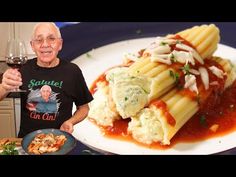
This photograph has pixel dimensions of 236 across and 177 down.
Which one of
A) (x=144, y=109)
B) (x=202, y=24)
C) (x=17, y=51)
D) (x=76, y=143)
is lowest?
(x=76, y=143)

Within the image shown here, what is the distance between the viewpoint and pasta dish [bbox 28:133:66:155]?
2.85 m

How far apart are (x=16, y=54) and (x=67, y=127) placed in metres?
0.52

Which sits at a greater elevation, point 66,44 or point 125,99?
point 66,44

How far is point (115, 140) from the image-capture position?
2.80 meters

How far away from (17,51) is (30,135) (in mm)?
500

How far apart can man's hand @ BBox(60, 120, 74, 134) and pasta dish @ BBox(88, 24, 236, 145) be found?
0.41 ft

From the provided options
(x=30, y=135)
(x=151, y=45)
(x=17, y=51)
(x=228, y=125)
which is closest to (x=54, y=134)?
(x=30, y=135)

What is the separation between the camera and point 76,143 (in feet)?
9.37

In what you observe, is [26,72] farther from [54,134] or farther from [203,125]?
[203,125]

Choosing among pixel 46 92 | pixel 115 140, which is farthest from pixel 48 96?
pixel 115 140

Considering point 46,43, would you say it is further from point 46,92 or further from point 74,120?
point 74,120

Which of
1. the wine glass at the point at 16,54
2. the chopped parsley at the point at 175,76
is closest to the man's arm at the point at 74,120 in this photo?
the wine glass at the point at 16,54

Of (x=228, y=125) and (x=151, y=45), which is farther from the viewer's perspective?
(x=151, y=45)

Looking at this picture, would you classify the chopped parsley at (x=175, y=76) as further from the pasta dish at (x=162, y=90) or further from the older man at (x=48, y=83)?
the older man at (x=48, y=83)
